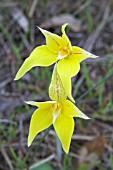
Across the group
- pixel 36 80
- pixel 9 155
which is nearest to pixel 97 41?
pixel 36 80

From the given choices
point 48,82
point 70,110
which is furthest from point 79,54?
point 48,82

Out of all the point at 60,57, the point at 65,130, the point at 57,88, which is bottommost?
the point at 65,130

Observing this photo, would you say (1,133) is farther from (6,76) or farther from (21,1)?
(21,1)

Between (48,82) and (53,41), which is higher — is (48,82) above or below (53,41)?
below

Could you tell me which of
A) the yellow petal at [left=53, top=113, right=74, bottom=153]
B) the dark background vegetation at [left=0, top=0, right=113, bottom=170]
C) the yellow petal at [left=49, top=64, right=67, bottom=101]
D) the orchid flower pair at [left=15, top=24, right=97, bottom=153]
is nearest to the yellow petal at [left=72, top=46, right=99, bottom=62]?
the orchid flower pair at [left=15, top=24, right=97, bottom=153]

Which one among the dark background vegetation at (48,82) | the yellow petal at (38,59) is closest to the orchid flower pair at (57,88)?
the yellow petal at (38,59)

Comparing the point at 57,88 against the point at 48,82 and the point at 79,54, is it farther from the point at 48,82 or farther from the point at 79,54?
the point at 48,82

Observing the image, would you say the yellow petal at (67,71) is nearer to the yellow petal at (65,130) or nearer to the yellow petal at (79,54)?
the yellow petal at (79,54)
